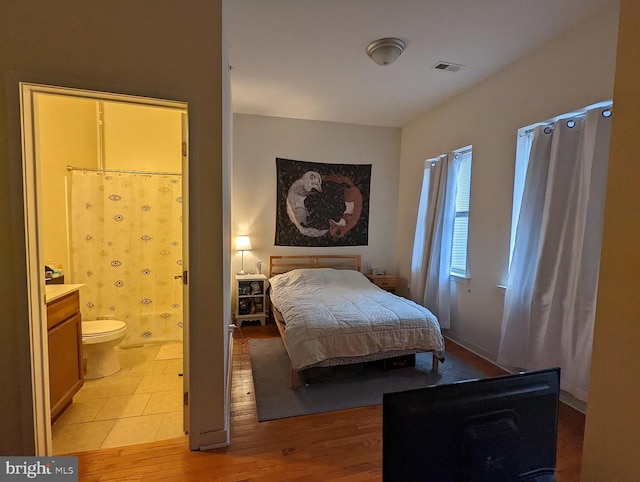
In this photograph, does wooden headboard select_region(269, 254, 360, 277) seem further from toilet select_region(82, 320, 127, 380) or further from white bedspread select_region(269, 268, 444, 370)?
toilet select_region(82, 320, 127, 380)

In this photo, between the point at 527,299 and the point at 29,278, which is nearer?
the point at 29,278

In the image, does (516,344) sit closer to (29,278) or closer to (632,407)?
(632,407)

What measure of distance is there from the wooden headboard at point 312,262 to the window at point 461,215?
1478 millimetres

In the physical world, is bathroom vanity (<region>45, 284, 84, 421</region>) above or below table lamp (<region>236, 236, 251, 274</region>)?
below

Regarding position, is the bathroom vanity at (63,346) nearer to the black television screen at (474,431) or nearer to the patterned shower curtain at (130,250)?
the patterned shower curtain at (130,250)

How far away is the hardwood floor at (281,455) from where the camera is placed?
1.60 meters

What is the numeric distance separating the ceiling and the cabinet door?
7.91ft

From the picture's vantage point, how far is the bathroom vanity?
6.10 feet

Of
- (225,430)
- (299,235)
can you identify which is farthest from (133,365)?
(299,235)

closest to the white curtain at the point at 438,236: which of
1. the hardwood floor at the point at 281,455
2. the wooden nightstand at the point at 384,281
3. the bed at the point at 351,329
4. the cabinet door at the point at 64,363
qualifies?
the wooden nightstand at the point at 384,281

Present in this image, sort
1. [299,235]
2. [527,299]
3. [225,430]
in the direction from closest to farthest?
[225,430] → [527,299] → [299,235]

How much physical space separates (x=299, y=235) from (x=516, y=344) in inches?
112

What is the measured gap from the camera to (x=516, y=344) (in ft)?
8.45

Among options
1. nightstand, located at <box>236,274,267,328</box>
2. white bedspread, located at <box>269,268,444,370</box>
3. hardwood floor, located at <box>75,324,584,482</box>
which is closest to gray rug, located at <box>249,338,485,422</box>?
hardwood floor, located at <box>75,324,584,482</box>
